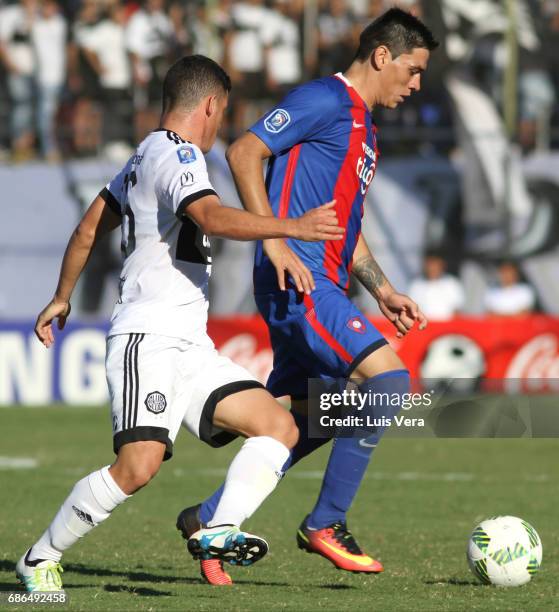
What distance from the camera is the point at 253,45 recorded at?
63.5ft

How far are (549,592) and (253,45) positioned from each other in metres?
14.4

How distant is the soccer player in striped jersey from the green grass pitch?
1.41ft

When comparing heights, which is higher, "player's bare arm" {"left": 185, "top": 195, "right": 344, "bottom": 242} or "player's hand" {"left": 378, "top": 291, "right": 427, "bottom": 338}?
"player's bare arm" {"left": 185, "top": 195, "right": 344, "bottom": 242}

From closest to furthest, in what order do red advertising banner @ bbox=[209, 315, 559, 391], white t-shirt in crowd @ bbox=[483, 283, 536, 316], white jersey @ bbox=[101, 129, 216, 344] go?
white jersey @ bbox=[101, 129, 216, 344] → red advertising banner @ bbox=[209, 315, 559, 391] → white t-shirt in crowd @ bbox=[483, 283, 536, 316]

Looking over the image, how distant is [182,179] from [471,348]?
1178cm

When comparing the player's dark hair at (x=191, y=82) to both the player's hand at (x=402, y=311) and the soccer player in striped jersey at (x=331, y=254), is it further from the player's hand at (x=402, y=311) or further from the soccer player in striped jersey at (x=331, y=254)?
the player's hand at (x=402, y=311)

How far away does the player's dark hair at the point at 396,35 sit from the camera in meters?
6.54

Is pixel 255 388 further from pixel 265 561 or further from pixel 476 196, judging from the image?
pixel 476 196

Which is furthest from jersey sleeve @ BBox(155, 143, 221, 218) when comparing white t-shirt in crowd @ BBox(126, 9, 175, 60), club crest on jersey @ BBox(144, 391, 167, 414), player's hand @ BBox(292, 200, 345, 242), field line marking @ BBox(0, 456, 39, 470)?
white t-shirt in crowd @ BBox(126, 9, 175, 60)

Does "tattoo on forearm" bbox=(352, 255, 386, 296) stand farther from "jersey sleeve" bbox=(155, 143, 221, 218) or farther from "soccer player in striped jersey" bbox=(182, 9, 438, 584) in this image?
"jersey sleeve" bbox=(155, 143, 221, 218)

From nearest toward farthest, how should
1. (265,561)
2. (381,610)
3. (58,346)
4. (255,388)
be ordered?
(381,610) < (255,388) < (265,561) < (58,346)

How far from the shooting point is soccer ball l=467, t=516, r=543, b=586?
6012 mm

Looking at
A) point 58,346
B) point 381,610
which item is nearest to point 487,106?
point 58,346

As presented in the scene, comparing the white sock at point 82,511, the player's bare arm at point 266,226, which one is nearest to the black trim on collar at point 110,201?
the player's bare arm at point 266,226
